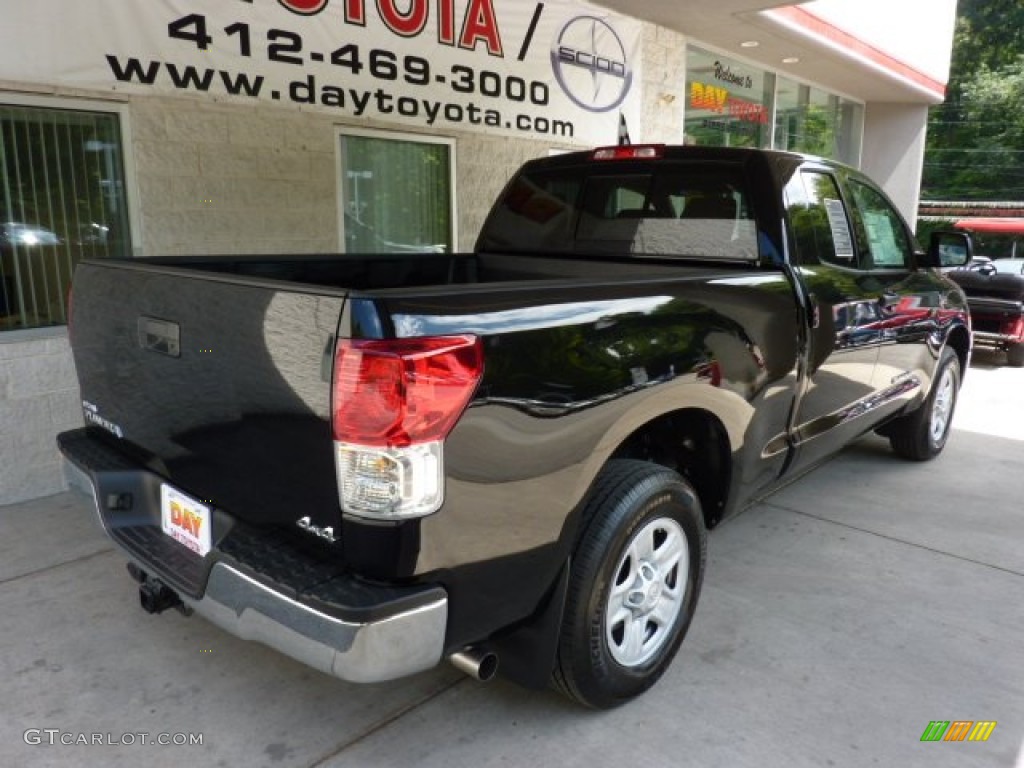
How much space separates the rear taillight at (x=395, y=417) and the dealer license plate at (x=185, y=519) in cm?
62

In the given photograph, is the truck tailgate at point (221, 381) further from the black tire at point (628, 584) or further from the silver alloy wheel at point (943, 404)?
the silver alloy wheel at point (943, 404)

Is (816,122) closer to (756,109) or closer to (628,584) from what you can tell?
(756,109)

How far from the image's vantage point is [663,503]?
2.69 meters

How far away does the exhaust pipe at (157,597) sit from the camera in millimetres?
2543

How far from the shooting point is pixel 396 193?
6.62 m

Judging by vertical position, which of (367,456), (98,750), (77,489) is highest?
(367,456)

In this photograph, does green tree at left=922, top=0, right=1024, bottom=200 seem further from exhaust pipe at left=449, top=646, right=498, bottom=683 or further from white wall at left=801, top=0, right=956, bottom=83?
exhaust pipe at left=449, top=646, right=498, bottom=683

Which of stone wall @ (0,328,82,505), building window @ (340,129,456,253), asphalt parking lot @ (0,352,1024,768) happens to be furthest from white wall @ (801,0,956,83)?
stone wall @ (0,328,82,505)

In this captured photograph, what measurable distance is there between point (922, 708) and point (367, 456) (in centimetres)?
219

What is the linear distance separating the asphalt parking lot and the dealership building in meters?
→ 1.55

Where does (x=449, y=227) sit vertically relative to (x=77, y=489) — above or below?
above

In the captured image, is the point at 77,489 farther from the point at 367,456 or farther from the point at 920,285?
the point at 920,285

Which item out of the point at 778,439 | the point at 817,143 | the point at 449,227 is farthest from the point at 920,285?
the point at 817,143

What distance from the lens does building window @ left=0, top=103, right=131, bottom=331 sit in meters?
4.53
